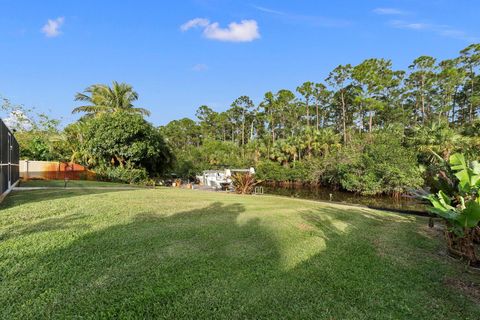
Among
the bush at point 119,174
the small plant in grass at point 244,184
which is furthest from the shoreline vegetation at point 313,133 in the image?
the small plant in grass at point 244,184

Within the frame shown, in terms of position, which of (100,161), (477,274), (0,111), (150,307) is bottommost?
(477,274)

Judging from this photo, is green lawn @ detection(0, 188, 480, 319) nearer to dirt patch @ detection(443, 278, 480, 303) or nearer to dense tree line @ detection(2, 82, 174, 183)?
dirt patch @ detection(443, 278, 480, 303)

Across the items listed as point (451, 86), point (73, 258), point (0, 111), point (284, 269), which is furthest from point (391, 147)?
point (0, 111)

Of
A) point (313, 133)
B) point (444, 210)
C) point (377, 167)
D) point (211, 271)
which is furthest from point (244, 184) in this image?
point (313, 133)

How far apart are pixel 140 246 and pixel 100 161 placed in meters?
16.7

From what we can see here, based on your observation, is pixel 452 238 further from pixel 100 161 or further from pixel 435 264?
pixel 100 161

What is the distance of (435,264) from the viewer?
4539 millimetres

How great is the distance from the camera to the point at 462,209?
13.8ft

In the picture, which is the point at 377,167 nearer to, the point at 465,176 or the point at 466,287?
the point at 465,176

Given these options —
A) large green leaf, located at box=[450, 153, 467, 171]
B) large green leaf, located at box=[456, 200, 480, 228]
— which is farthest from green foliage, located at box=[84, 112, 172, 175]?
large green leaf, located at box=[456, 200, 480, 228]

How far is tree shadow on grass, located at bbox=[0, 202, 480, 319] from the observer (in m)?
2.69

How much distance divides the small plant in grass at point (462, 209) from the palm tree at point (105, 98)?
80.8 ft

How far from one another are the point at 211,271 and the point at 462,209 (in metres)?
3.80

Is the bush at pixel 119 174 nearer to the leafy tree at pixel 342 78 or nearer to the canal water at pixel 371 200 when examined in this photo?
the canal water at pixel 371 200
